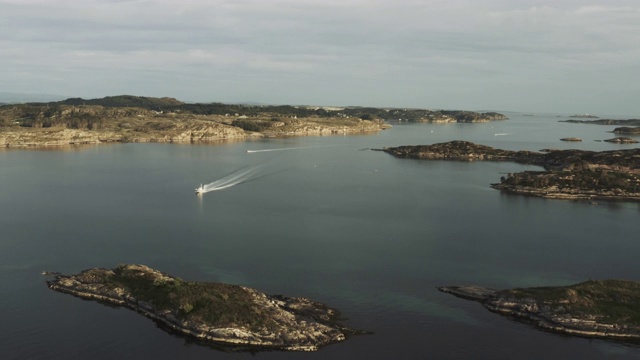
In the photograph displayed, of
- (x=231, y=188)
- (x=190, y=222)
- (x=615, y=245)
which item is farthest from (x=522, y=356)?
(x=231, y=188)

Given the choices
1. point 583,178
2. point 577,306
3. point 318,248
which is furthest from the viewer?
point 583,178

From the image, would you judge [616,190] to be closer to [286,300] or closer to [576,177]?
[576,177]

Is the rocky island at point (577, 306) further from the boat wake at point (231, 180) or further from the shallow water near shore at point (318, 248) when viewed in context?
the boat wake at point (231, 180)

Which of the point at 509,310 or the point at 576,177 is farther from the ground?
the point at 576,177

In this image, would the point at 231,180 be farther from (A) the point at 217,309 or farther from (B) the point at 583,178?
(A) the point at 217,309

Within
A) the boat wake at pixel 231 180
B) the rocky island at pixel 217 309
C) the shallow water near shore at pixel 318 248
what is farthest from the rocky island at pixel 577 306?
the boat wake at pixel 231 180

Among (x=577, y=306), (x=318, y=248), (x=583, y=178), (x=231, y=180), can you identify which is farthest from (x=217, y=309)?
(x=583, y=178)
